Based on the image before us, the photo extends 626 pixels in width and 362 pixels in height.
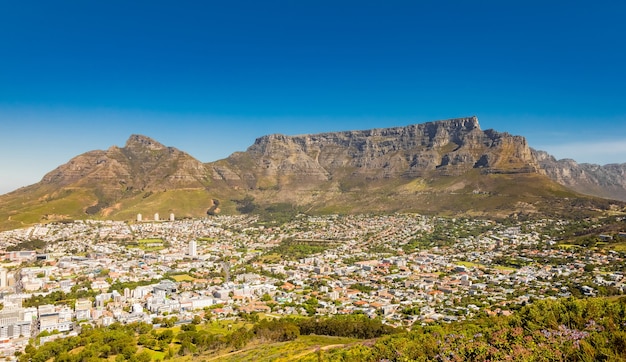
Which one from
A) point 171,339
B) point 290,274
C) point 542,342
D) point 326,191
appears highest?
point 326,191

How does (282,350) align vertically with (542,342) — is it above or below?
below

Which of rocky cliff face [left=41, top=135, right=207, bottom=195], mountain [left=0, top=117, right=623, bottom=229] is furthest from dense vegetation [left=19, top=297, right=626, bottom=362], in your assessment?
rocky cliff face [left=41, top=135, right=207, bottom=195]

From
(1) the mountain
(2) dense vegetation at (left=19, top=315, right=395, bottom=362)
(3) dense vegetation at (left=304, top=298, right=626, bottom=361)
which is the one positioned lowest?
(2) dense vegetation at (left=19, top=315, right=395, bottom=362)

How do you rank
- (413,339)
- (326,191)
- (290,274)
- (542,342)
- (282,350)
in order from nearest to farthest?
(542,342), (413,339), (282,350), (290,274), (326,191)

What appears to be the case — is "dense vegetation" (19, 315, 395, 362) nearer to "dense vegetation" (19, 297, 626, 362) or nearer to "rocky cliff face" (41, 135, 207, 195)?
"dense vegetation" (19, 297, 626, 362)

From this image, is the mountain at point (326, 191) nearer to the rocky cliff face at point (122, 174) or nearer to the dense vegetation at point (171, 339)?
the rocky cliff face at point (122, 174)

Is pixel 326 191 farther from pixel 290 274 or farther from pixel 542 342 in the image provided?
pixel 542 342

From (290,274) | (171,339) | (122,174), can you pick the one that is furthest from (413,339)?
(122,174)

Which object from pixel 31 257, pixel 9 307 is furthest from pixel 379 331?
pixel 31 257
